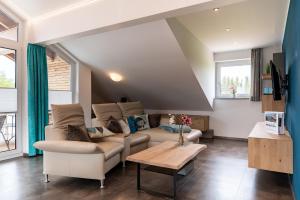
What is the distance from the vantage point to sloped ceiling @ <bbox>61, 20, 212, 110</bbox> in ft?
12.4

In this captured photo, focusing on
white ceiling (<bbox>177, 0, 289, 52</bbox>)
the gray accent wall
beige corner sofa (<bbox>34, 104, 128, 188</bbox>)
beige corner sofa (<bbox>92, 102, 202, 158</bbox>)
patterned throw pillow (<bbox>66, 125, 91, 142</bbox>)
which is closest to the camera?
beige corner sofa (<bbox>34, 104, 128, 188</bbox>)

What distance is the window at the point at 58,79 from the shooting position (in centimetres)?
460

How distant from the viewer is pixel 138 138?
3930mm

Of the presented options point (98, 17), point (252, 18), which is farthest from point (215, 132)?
point (98, 17)

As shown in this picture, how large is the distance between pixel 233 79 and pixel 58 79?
4.40 meters

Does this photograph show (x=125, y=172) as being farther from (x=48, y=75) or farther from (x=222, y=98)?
(x=222, y=98)

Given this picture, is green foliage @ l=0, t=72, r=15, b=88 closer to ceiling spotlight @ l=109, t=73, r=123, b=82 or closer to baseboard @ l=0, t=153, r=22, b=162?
baseboard @ l=0, t=153, r=22, b=162

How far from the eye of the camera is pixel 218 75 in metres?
5.92

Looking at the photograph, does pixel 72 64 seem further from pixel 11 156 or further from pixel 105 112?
pixel 11 156

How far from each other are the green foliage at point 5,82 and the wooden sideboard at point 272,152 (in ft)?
13.5

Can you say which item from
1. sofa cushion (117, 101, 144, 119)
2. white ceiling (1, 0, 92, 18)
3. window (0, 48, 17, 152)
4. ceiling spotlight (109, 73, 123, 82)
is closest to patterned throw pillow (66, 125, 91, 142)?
sofa cushion (117, 101, 144, 119)

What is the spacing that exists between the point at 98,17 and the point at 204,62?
9.21 feet

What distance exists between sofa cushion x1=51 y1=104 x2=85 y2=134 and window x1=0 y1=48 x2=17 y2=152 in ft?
4.35

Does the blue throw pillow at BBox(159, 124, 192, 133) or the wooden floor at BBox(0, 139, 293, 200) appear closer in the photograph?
the wooden floor at BBox(0, 139, 293, 200)
